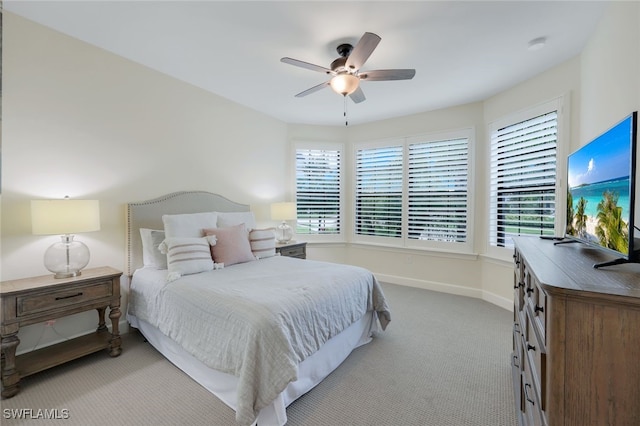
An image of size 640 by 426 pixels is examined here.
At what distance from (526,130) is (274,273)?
3.28 meters

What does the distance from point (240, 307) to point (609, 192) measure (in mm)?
2013

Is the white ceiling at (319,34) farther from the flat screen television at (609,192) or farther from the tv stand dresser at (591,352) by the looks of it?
the tv stand dresser at (591,352)

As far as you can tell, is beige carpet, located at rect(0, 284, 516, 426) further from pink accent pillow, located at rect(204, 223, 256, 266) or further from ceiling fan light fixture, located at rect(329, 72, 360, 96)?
ceiling fan light fixture, located at rect(329, 72, 360, 96)

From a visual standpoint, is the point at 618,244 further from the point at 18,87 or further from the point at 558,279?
the point at 18,87

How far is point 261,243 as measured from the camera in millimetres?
3268

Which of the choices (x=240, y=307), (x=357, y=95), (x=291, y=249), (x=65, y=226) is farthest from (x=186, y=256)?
(x=357, y=95)

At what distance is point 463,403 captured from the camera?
1865 mm

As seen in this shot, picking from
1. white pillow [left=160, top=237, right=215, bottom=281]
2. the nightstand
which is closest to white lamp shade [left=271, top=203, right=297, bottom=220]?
the nightstand

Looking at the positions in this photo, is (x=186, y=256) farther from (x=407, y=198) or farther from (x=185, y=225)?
(x=407, y=198)

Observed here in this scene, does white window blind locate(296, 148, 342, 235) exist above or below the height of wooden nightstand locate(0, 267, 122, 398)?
above

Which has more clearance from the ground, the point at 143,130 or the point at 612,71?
the point at 612,71

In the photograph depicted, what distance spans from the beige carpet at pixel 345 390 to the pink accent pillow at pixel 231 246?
996 millimetres

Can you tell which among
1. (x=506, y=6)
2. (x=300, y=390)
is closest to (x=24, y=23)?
(x=300, y=390)

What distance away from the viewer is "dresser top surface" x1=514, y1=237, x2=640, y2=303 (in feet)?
2.78
